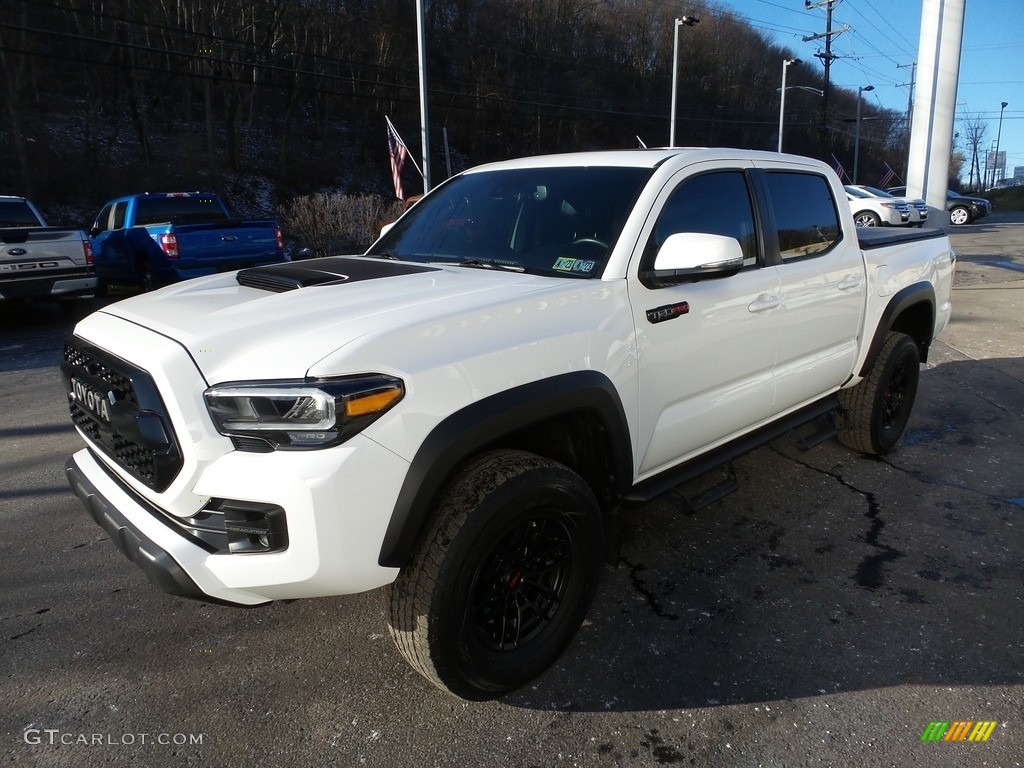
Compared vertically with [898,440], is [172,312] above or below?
above

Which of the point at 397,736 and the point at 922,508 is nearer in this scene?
the point at 397,736

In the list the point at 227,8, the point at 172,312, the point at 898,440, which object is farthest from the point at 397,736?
the point at 227,8

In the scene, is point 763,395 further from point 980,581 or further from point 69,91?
point 69,91

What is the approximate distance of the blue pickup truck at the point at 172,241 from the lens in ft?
35.0

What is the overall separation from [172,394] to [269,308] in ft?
1.56

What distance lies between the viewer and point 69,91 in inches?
1355

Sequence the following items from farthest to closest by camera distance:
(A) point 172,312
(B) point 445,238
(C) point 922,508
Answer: (C) point 922,508, (B) point 445,238, (A) point 172,312

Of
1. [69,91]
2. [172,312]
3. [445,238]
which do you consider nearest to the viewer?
[172,312]

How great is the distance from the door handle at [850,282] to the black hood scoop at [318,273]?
92.9 inches

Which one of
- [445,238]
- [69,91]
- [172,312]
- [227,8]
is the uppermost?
[227,8]

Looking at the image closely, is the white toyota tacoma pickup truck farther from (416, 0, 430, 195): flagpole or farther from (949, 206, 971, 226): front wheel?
(949, 206, 971, 226): front wheel

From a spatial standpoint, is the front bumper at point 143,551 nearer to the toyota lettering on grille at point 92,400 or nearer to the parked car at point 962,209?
the toyota lettering on grille at point 92,400

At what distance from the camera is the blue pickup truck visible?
1068cm

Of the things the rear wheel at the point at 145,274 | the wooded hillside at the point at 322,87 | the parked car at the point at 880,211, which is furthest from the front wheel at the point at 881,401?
the parked car at the point at 880,211
